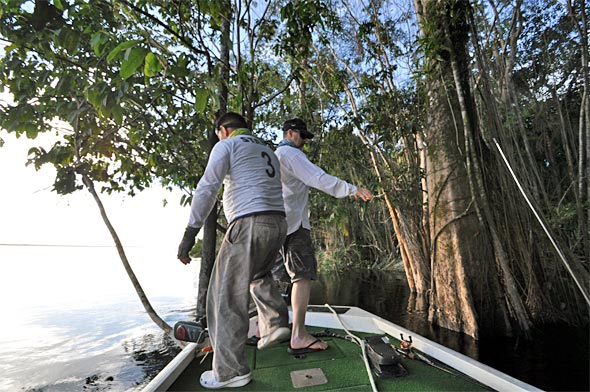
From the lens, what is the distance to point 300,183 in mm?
2480

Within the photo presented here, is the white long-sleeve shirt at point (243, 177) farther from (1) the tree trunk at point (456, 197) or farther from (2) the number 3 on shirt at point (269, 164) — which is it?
(1) the tree trunk at point (456, 197)

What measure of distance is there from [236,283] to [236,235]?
10.0 inches

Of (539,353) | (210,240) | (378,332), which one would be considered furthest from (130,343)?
(539,353)

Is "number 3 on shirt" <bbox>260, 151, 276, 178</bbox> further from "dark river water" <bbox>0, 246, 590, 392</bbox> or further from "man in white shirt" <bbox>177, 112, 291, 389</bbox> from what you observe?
"dark river water" <bbox>0, 246, 590, 392</bbox>

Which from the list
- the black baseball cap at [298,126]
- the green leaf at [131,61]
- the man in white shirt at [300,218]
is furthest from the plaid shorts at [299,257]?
the green leaf at [131,61]

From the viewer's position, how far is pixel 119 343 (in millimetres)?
6805

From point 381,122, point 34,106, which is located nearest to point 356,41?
point 381,122

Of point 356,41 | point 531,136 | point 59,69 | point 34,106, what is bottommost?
point 34,106

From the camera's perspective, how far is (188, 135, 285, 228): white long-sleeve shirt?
1.88m

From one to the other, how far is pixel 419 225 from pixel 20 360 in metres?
7.71

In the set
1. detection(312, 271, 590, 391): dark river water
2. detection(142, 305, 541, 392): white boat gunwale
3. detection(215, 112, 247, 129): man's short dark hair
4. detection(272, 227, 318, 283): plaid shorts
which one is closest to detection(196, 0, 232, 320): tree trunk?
detection(142, 305, 541, 392): white boat gunwale

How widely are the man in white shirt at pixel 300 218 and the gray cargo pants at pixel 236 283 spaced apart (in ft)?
1.26

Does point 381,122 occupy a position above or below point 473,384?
above

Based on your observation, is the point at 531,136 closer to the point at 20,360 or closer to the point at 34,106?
the point at 34,106
